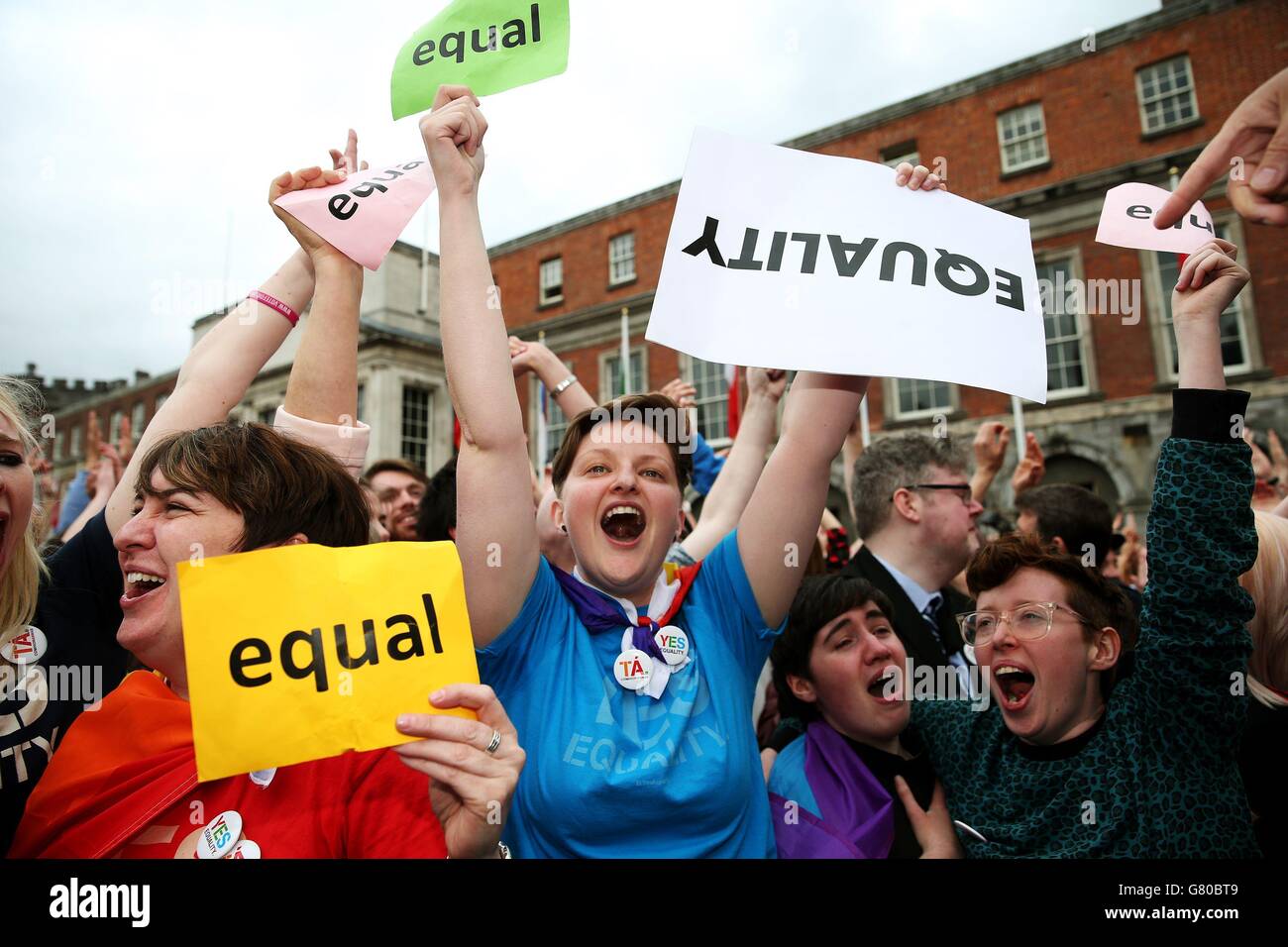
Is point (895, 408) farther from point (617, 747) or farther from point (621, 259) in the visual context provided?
point (617, 747)

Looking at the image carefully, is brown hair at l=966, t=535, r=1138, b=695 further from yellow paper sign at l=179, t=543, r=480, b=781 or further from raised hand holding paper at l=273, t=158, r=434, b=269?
raised hand holding paper at l=273, t=158, r=434, b=269

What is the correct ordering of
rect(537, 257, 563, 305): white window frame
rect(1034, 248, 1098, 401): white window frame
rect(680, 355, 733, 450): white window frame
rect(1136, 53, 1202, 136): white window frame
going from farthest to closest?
rect(537, 257, 563, 305): white window frame → rect(680, 355, 733, 450): white window frame → rect(1034, 248, 1098, 401): white window frame → rect(1136, 53, 1202, 136): white window frame

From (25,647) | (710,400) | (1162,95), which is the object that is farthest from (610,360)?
(25,647)

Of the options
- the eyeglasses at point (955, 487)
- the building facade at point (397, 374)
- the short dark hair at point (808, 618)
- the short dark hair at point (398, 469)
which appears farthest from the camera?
the building facade at point (397, 374)

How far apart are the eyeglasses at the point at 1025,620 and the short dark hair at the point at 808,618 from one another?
17.0 inches

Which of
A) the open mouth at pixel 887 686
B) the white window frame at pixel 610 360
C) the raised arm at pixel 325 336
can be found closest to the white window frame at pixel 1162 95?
the white window frame at pixel 610 360

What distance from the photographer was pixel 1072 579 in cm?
200

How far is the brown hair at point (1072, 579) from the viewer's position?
1982mm

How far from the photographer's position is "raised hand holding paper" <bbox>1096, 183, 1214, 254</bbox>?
1841 millimetres

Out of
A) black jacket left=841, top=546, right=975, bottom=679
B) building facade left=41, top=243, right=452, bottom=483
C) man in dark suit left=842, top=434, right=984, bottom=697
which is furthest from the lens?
building facade left=41, top=243, right=452, bottom=483

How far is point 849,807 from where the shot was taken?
2.05 meters

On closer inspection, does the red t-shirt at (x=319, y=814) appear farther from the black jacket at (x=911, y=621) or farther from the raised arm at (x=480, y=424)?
the black jacket at (x=911, y=621)

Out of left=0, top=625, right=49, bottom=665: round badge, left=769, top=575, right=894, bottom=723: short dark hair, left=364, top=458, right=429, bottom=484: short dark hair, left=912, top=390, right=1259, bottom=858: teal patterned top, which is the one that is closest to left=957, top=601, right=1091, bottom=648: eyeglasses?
left=912, top=390, right=1259, bottom=858: teal patterned top

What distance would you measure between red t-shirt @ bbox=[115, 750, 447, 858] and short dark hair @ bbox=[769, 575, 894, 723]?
135 centimetres
